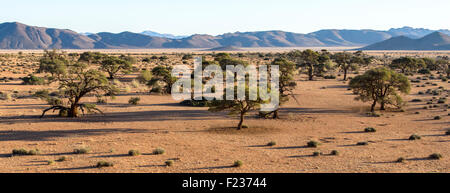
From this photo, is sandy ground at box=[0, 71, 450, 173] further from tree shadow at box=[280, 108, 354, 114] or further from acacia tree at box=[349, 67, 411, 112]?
acacia tree at box=[349, 67, 411, 112]

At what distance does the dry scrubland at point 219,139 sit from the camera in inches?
608

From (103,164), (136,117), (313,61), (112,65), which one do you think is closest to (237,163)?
(103,164)

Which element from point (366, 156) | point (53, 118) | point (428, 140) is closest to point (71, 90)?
point (53, 118)

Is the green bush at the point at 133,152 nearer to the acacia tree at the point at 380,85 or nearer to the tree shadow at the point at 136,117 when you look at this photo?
the tree shadow at the point at 136,117

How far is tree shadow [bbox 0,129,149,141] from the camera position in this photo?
66.1 ft

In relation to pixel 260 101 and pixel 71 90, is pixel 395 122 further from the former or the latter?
pixel 71 90

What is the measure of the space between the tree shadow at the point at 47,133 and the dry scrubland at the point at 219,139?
0.06 metres

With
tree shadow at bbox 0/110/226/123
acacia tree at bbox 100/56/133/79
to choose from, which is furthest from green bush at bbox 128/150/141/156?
acacia tree at bbox 100/56/133/79

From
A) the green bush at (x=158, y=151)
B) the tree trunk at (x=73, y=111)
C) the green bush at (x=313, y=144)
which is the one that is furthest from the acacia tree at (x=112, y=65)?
the green bush at (x=313, y=144)

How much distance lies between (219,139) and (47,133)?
10.8 meters

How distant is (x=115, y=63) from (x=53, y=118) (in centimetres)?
3170

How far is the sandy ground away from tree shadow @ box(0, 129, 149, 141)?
5 centimetres

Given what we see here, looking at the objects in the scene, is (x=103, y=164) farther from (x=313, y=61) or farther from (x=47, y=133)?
(x=313, y=61)

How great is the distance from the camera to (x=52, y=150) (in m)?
17.6
